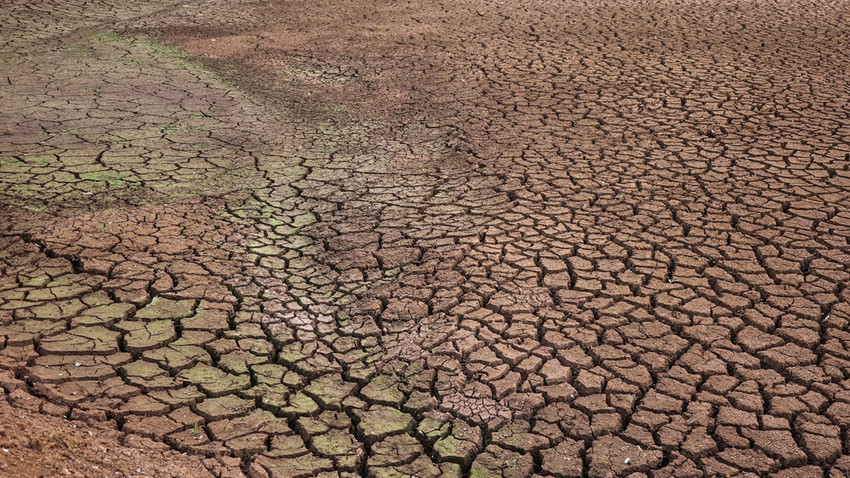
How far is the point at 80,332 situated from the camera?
3.79 m

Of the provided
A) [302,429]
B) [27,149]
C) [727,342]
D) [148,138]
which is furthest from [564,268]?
[27,149]

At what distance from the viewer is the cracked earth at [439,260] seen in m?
3.25

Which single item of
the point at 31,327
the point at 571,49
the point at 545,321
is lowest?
the point at 31,327

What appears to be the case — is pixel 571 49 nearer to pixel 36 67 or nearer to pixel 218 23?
pixel 218 23

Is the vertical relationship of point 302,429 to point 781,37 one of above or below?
below

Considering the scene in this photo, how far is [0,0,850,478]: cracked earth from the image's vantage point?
128 inches

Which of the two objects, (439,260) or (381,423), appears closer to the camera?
(381,423)

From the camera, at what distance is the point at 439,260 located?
4.50m

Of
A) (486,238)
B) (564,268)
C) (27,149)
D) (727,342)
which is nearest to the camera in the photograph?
(727,342)

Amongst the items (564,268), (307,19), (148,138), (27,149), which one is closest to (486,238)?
(564,268)

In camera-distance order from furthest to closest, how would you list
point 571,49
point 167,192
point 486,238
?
point 571,49 < point 167,192 < point 486,238

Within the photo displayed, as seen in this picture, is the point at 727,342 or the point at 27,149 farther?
the point at 27,149

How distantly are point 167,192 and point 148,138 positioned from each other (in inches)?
44.6

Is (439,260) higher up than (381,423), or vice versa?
(439,260)
